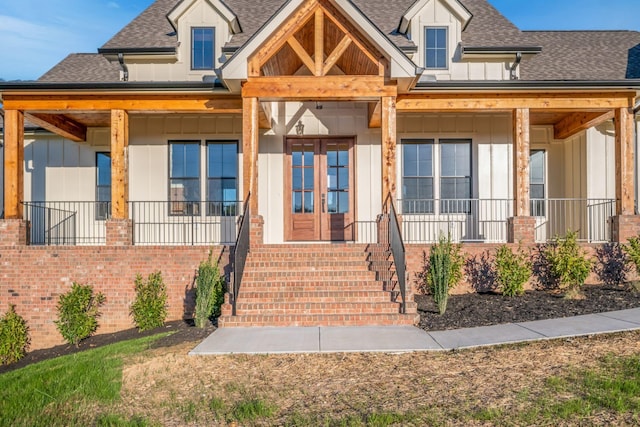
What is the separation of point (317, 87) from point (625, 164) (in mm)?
6919

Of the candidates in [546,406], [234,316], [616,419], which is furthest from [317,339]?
[616,419]

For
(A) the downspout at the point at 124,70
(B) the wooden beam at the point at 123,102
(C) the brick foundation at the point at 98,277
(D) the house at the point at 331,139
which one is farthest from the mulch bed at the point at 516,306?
(A) the downspout at the point at 124,70

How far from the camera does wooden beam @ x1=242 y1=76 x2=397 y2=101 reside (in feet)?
33.1

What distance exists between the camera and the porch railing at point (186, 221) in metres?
12.9

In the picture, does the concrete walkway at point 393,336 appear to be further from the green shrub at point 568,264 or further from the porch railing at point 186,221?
the porch railing at point 186,221

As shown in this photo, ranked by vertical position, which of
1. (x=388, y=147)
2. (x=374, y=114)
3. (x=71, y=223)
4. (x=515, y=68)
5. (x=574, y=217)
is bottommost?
(x=71, y=223)

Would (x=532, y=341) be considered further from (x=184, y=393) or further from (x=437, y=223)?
(x=437, y=223)

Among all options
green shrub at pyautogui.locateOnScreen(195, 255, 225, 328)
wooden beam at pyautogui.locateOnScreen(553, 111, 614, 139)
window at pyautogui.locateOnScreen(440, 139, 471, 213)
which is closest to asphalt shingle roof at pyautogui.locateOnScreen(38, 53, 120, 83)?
green shrub at pyautogui.locateOnScreen(195, 255, 225, 328)

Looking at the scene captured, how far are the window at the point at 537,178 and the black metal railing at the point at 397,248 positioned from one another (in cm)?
575

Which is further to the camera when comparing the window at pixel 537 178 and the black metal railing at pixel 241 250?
the window at pixel 537 178

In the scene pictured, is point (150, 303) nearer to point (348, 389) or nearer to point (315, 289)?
point (315, 289)

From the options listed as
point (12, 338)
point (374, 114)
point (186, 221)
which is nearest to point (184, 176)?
point (186, 221)

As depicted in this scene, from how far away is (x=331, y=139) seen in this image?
13.0 metres

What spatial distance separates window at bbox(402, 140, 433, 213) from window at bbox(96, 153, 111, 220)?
809cm
